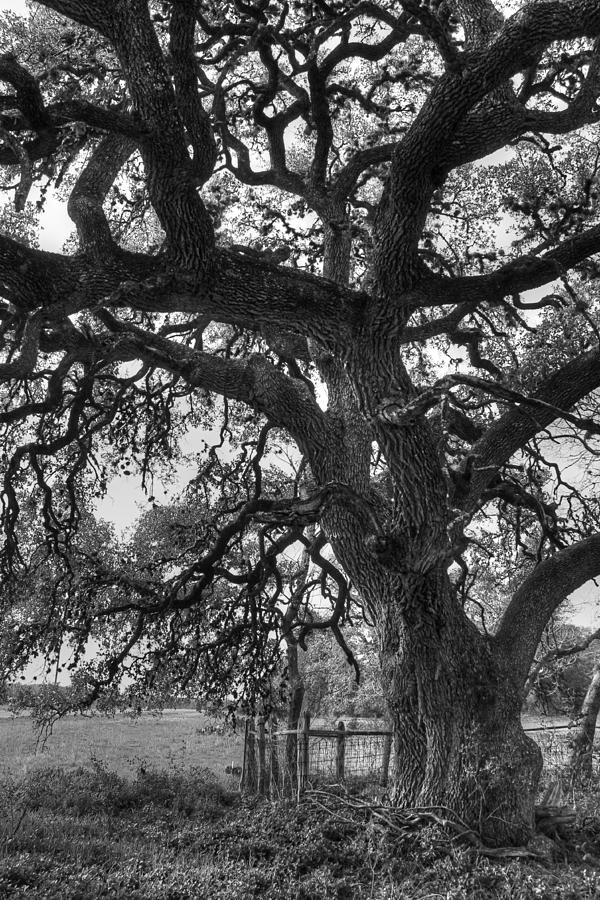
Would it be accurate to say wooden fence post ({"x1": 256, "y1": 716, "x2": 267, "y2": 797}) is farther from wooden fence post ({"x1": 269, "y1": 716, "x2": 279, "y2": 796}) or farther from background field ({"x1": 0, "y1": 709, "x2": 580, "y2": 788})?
background field ({"x1": 0, "y1": 709, "x2": 580, "y2": 788})

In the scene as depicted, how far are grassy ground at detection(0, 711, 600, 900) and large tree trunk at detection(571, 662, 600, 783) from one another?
30cm

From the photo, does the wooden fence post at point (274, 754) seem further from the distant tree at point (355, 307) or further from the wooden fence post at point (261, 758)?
the distant tree at point (355, 307)

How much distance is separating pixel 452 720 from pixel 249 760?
8.36 meters

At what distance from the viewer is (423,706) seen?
642 centimetres

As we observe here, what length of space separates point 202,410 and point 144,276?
20.2 feet

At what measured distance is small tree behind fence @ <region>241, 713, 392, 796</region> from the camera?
11750 mm

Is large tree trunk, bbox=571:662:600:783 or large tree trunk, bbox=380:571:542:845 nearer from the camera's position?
large tree trunk, bbox=380:571:542:845

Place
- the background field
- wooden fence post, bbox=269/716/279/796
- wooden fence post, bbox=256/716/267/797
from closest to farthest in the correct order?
wooden fence post, bbox=269/716/279/796
wooden fence post, bbox=256/716/267/797
the background field

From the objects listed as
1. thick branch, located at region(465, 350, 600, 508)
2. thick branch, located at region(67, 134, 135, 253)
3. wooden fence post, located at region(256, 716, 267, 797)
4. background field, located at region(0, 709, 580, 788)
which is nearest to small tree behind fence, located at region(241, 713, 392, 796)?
wooden fence post, located at region(256, 716, 267, 797)

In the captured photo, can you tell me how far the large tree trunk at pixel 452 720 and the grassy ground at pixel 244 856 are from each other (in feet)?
1.66

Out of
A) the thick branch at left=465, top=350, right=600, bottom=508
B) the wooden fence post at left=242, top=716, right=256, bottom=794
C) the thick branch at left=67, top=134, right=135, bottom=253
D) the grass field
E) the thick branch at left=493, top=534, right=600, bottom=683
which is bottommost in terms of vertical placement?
the grass field

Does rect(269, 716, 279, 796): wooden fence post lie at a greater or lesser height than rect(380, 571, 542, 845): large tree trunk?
lesser

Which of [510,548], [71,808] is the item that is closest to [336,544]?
[71,808]

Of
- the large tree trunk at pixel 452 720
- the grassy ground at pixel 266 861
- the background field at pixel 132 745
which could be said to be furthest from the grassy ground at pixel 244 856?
the background field at pixel 132 745
